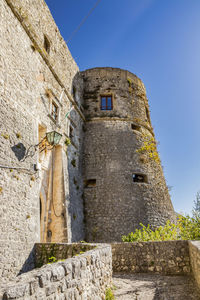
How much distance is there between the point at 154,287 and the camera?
480cm

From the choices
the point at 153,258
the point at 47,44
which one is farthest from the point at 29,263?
the point at 47,44

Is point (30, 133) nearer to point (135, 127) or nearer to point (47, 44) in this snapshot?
point (47, 44)

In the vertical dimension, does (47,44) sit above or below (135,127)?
above

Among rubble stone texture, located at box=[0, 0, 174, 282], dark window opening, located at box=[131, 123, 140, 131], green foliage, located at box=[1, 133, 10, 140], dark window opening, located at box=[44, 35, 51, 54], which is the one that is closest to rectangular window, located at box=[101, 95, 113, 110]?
rubble stone texture, located at box=[0, 0, 174, 282]

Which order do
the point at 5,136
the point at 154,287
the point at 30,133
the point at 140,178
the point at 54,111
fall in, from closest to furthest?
the point at 154,287 → the point at 5,136 → the point at 30,133 → the point at 54,111 → the point at 140,178

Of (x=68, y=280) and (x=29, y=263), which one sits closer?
(x=68, y=280)

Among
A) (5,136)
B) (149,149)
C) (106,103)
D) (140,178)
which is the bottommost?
(140,178)

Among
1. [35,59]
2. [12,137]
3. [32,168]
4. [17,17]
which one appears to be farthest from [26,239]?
[17,17]

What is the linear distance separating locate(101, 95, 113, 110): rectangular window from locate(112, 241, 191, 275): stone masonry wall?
32.6 feet

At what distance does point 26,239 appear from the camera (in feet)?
20.6

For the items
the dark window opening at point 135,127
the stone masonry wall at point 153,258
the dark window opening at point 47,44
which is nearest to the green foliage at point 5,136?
the stone masonry wall at point 153,258

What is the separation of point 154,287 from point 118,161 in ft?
27.5

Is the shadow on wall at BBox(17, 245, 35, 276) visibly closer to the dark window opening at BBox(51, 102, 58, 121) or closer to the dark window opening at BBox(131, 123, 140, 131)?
the dark window opening at BBox(51, 102, 58, 121)

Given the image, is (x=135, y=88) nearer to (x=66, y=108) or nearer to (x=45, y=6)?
(x=66, y=108)
